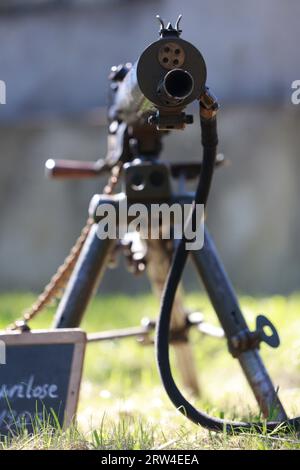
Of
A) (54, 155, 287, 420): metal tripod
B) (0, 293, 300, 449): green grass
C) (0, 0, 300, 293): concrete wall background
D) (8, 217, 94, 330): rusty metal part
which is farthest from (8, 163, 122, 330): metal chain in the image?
(0, 0, 300, 293): concrete wall background

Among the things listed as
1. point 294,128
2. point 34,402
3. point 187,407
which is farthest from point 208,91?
point 294,128

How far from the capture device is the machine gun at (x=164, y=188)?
7.61ft

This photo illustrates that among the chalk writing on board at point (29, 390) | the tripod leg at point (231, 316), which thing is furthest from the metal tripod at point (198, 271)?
the chalk writing on board at point (29, 390)

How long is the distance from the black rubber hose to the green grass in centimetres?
4

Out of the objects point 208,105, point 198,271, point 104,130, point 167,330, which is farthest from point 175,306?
point 104,130

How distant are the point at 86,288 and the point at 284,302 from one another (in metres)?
3.26

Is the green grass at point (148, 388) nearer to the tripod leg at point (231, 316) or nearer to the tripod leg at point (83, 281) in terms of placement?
the tripod leg at point (231, 316)

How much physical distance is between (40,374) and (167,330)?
42 centimetres

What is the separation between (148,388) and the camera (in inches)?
181

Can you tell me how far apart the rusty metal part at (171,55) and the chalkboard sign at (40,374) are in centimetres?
92

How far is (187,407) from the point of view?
2.63 metres

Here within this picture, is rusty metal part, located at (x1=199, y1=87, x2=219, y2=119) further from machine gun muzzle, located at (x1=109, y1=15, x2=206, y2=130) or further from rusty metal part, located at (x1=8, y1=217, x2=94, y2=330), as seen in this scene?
rusty metal part, located at (x1=8, y1=217, x2=94, y2=330)
